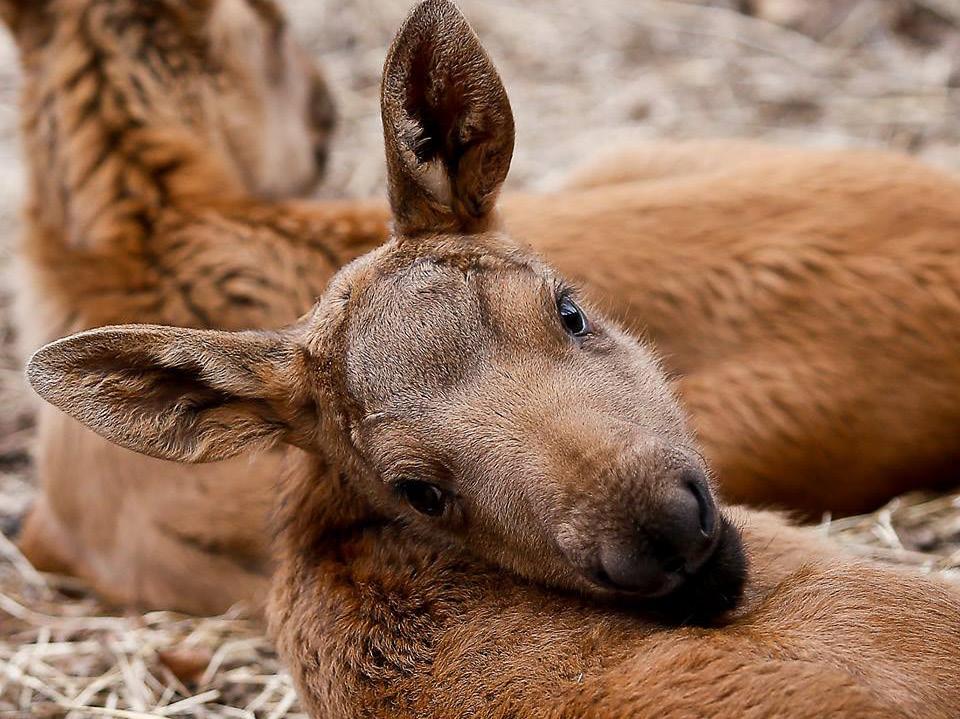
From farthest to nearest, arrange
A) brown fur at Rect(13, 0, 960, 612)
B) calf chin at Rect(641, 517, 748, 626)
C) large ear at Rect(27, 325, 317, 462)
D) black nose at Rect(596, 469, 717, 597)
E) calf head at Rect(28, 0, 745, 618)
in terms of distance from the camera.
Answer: brown fur at Rect(13, 0, 960, 612) → large ear at Rect(27, 325, 317, 462) → calf chin at Rect(641, 517, 748, 626) → calf head at Rect(28, 0, 745, 618) → black nose at Rect(596, 469, 717, 597)

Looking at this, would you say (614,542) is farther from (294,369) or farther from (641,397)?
(294,369)

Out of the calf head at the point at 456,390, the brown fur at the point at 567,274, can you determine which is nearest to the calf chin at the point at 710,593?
the calf head at the point at 456,390

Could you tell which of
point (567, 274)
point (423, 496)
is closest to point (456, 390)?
point (423, 496)

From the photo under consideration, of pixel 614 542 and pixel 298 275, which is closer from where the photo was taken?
pixel 614 542

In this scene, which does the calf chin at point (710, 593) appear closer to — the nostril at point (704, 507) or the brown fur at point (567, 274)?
the nostril at point (704, 507)

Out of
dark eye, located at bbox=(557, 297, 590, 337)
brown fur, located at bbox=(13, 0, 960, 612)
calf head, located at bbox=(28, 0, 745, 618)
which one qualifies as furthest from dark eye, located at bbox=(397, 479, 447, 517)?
brown fur, located at bbox=(13, 0, 960, 612)

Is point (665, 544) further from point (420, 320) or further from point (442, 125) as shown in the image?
point (442, 125)

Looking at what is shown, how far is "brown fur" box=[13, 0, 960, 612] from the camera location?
5.18 metres

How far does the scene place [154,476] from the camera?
18.4ft

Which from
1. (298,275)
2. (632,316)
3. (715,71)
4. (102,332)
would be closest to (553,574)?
(102,332)

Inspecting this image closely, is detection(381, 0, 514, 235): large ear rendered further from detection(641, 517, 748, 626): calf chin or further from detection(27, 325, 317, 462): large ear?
detection(641, 517, 748, 626): calf chin

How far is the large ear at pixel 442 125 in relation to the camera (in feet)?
13.0

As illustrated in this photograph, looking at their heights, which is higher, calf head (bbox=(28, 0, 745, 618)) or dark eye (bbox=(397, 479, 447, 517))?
calf head (bbox=(28, 0, 745, 618))

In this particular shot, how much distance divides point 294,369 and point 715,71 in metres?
6.08
